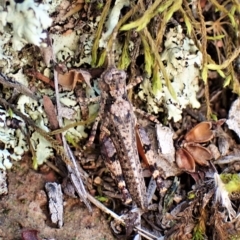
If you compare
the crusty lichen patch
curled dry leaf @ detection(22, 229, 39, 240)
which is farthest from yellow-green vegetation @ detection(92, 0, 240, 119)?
curled dry leaf @ detection(22, 229, 39, 240)

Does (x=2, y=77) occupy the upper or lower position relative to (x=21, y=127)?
upper

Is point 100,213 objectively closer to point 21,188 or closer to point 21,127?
point 21,188

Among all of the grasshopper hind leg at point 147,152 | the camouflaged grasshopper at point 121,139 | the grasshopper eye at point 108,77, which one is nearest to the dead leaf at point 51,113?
the camouflaged grasshopper at point 121,139

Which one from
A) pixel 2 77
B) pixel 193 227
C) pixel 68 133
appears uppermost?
pixel 2 77

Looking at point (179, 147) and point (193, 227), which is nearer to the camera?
point (193, 227)

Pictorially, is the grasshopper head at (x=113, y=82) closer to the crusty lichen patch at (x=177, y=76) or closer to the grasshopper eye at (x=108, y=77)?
the grasshopper eye at (x=108, y=77)

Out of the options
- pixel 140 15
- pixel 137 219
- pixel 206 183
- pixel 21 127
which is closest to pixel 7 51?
pixel 21 127

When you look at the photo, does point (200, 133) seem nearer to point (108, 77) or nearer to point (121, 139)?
point (121, 139)
